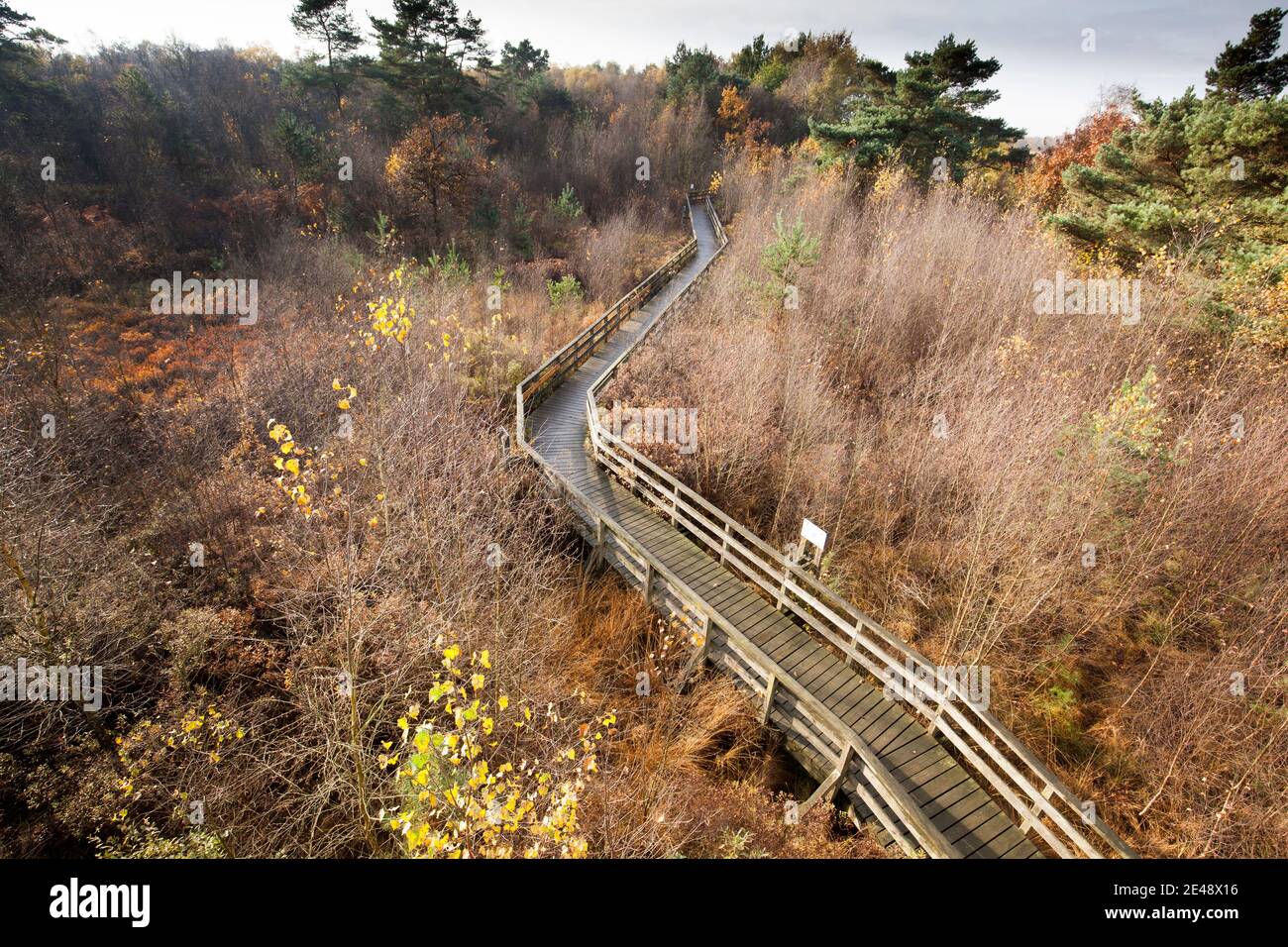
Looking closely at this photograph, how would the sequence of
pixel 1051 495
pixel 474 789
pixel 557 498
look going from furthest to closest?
pixel 557 498 < pixel 1051 495 < pixel 474 789

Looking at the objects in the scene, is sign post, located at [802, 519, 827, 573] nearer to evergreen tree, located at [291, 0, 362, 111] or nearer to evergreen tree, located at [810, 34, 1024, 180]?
evergreen tree, located at [810, 34, 1024, 180]

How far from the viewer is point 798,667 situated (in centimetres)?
872

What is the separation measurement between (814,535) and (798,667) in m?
2.21

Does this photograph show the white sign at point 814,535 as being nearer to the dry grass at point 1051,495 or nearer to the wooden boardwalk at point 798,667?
the wooden boardwalk at point 798,667

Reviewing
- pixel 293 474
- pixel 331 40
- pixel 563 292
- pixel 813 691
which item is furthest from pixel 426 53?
pixel 813 691

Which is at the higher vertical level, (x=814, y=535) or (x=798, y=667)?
(x=814, y=535)

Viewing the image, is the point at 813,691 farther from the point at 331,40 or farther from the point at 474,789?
the point at 331,40

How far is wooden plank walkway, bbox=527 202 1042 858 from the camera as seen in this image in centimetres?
694

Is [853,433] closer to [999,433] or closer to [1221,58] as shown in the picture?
[999,433]

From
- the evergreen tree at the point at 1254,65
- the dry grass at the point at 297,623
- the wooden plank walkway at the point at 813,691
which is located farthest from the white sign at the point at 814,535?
the evergreen tree at the point at 1254,65

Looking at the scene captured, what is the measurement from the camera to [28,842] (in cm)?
638

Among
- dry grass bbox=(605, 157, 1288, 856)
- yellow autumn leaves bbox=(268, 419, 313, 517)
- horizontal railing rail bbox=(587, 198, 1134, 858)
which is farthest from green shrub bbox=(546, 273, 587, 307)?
yellow autumn leaves bbox=(268, 419, 313, 517)
